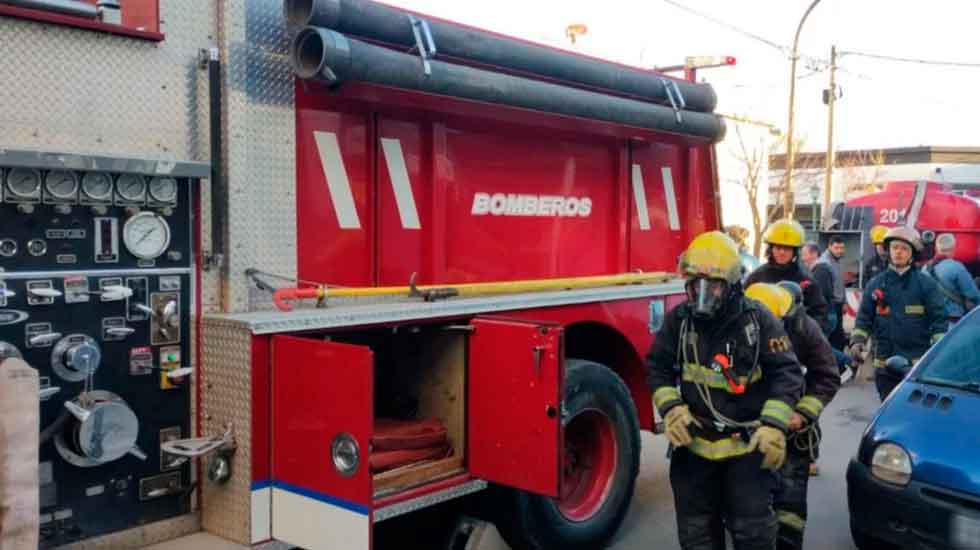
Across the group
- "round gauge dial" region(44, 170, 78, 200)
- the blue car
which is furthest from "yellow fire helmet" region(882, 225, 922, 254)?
"round gauge dial" region(44, 170, 78, 200)

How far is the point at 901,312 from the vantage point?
22.6 ft

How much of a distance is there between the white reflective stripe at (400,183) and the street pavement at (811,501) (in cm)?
235

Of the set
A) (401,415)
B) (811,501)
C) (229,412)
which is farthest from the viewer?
(811,501)

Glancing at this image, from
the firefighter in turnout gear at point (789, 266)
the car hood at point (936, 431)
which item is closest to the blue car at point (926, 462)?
the car hood at point (936, 431)

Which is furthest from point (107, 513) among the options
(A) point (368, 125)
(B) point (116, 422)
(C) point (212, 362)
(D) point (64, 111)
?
(A) point (368, 125)

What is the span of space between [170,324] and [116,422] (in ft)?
1.53

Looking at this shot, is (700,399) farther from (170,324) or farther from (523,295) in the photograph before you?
(170,324)

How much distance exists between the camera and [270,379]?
3.69 m

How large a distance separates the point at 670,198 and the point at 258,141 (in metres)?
3.73

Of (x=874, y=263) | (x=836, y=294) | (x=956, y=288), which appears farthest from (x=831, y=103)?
(x=956, y=288)

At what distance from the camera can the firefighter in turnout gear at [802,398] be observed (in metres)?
4.55

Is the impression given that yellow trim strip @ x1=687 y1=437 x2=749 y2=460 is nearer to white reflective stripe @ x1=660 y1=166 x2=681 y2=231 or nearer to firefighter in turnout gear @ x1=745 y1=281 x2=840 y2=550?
firefighter in turnout gear @ x1=745 y1=281 x2=840 y2=550

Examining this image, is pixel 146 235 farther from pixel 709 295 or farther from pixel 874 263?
pixel 874 263

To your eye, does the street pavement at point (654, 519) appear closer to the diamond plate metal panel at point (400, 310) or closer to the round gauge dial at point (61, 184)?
the diamond plate metal panel at point (400, 310)
